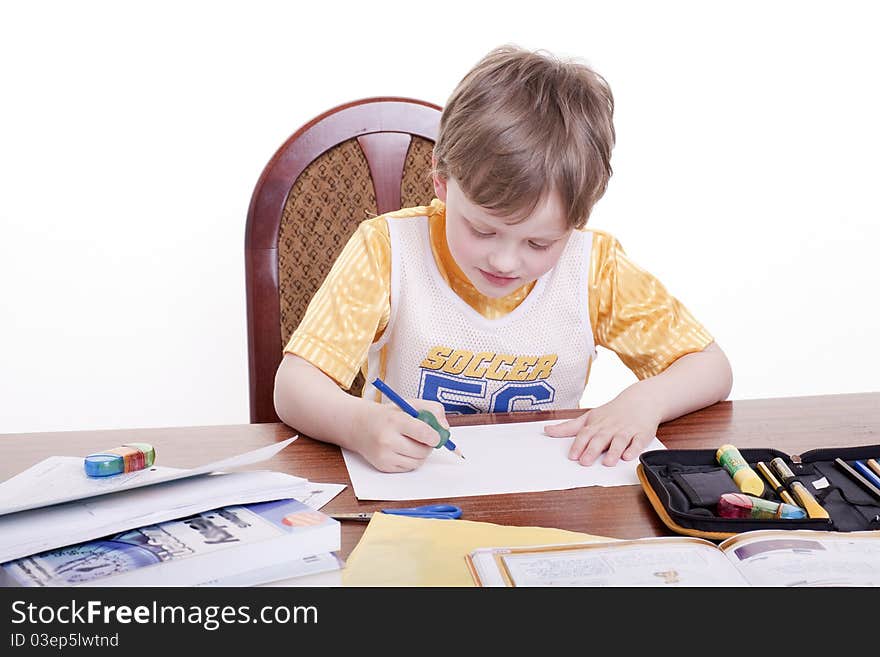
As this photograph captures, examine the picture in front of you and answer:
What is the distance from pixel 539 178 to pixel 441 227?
285 mm

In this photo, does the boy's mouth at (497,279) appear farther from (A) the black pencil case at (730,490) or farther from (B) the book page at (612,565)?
(B) the book page at (612,565)

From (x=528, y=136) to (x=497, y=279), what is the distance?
173 millimetres

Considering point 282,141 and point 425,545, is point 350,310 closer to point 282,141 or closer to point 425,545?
point 425,545

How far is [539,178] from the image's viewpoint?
1.08 m

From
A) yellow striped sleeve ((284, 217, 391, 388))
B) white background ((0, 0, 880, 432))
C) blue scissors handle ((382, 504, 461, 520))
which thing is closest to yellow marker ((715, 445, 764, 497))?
blue scissors handle ((382, 504, 461, 520))

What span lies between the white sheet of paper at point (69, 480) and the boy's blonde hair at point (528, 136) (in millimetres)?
417

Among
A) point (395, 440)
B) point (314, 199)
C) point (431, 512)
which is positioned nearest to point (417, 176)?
point (314, 199)

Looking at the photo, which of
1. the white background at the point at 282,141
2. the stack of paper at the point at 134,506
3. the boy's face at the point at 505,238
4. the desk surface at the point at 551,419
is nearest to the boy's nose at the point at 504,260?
the boy's face at the point at 505,238

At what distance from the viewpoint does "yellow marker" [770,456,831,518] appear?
2.54ft

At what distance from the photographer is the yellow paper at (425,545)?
69 cm
